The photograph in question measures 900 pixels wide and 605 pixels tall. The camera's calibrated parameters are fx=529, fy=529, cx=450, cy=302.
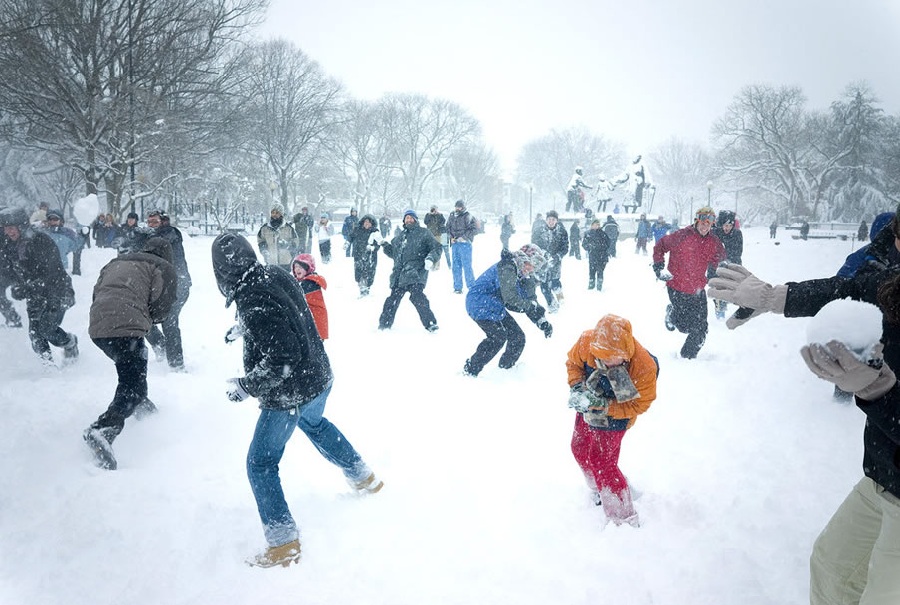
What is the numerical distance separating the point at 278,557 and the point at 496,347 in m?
3.53

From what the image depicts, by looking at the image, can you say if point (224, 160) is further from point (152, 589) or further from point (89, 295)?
point (152, 589)

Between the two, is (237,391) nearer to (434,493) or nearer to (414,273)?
(434,493)

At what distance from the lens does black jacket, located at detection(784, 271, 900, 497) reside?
1531 mm

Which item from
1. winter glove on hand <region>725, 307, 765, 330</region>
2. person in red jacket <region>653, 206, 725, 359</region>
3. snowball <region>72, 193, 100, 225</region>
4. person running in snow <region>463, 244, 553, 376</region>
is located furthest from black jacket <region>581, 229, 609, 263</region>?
snowball <region>72, 193, 100, 225</region>

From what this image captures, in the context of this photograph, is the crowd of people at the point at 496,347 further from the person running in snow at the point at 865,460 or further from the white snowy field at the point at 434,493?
the white snowy field at the point at 434,493

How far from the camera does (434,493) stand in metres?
3.63

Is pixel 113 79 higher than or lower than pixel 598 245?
higher

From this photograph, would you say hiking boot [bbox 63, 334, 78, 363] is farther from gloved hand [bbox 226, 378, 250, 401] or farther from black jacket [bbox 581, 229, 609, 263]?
black jacket [bbox 581, 229, 609, 263]

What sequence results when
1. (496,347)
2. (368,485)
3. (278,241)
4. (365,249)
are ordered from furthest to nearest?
(365,249) → (278,241) → (496,347) → (368,485)

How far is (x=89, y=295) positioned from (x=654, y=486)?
1113 centimetres

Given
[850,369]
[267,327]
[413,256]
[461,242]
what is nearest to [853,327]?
[850,369]

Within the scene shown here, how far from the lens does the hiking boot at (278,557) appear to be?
2.88m

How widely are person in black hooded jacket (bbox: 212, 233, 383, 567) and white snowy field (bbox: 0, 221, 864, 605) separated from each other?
0.30 m

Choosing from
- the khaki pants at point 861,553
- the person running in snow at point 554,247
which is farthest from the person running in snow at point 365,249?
the khaki pants at point 861,553
